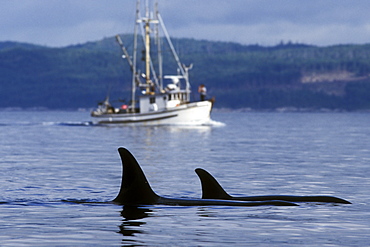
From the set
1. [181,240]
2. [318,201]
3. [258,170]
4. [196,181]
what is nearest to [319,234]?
[181,240]

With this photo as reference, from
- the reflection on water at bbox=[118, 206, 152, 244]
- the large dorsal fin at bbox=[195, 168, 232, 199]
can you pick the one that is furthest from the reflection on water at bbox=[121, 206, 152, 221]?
the large dorsal fin at bbox=[195, 168, 232, 199]

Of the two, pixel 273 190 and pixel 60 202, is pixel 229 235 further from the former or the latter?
pixel 273 190

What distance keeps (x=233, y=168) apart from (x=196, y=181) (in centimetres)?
823

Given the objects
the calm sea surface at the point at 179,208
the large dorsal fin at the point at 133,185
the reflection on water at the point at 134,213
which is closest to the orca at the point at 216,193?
the calm sea surface at the point at 179,208

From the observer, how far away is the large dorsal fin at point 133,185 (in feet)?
70.0

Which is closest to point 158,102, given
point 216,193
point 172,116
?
point 172,116

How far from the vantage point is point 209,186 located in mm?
22750

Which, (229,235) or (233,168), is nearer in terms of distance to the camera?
(229,235)

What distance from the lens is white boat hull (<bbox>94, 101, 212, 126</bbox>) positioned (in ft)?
386

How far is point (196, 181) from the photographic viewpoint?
3344 centimetres

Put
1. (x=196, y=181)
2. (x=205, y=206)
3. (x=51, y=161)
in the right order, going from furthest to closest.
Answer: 1. (x=51, y=161)
2. (x=196, y=181)
3. (x=205, y=206)

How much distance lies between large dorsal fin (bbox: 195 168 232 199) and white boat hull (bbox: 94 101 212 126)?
93972 mm

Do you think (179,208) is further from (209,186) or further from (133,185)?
(133,185)

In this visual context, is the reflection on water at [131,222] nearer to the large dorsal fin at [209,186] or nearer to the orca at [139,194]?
the orca at [139,194]
